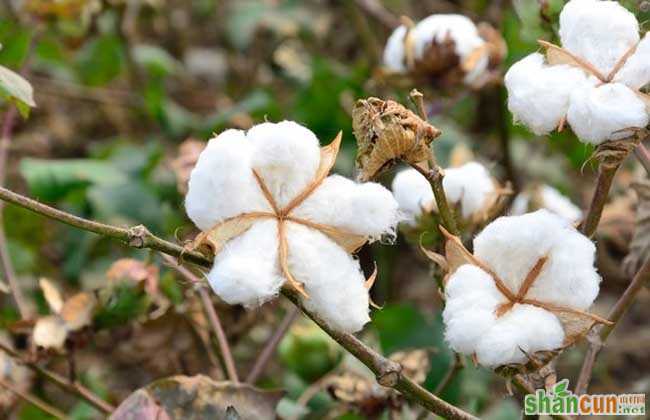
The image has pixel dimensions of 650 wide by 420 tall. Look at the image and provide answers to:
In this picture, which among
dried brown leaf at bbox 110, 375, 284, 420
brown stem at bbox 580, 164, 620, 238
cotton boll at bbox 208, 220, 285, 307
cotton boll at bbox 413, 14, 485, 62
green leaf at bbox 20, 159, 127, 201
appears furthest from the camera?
green leaf at bbox 20, 159, 127, 201

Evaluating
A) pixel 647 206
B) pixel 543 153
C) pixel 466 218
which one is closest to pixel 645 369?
pixel 543 153

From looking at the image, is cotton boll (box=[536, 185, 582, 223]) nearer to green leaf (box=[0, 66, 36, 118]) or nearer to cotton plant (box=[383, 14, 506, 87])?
cotton plant (box=[383, 14, 506, 87])

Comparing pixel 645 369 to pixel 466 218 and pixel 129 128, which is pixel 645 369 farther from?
pixel 129 128

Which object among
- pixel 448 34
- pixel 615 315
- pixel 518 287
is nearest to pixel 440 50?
pixel 448 34

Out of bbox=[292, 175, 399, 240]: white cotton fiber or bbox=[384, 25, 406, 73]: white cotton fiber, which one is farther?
bbox=[384, 25, 406, 73]: white cotton fiber

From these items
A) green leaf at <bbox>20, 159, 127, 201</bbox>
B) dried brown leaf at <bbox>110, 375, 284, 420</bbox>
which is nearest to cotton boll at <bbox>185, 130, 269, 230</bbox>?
dried brown leaf at <bbox>110, 375, 284, 420</bbox>

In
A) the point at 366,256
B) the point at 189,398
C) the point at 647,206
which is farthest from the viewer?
the point at 366,256
